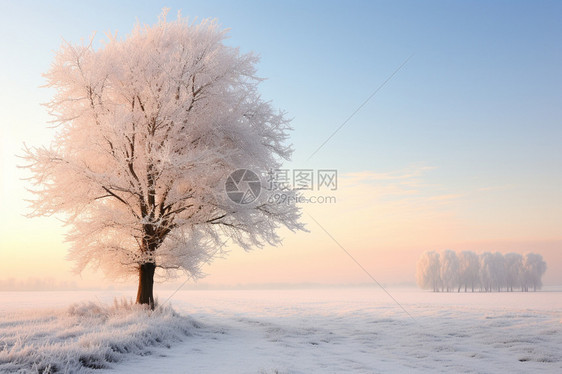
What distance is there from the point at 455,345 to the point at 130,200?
13146mm

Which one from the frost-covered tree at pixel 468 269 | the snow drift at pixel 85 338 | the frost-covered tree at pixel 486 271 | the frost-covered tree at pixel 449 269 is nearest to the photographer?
the snow drift at pixel 85 338

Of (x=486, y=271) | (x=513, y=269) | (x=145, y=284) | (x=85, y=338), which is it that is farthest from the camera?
(x=513, y=269)

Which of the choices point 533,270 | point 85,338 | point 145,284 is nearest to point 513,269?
point 533,270

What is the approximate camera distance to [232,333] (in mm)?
13266

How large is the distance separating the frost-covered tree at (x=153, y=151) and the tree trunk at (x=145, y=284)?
4 cm

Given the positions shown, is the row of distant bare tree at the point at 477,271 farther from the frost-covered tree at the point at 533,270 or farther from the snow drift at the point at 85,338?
the snow drift at the point at 85,338

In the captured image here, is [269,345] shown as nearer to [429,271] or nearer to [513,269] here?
[429,271]

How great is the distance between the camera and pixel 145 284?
1552cm

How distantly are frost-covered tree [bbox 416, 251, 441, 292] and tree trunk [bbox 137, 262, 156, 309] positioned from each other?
75.1m

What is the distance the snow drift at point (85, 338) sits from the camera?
6.81 m

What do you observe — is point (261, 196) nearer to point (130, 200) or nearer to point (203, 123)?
point (203, 123)

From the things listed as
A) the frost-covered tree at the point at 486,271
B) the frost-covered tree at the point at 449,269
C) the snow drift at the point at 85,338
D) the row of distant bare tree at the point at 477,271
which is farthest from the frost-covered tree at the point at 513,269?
the snow drift at the point at 85,338

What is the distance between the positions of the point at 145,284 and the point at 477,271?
272ft

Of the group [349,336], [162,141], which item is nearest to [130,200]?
[162,141]
